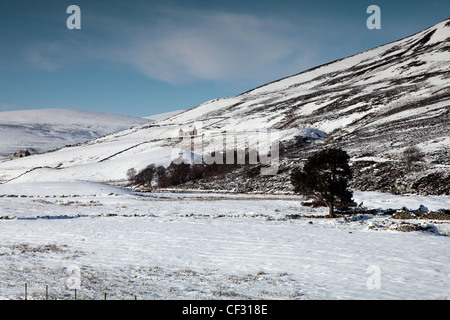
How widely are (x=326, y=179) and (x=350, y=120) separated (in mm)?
76977

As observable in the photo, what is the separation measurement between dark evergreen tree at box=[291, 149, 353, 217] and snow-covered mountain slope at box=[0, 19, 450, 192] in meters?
24.6

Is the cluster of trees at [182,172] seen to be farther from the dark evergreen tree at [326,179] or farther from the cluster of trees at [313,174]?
the dark evergreen tree at [326,179]

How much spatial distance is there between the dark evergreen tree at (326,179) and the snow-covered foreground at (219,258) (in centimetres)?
294

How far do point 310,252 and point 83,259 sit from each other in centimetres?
1214

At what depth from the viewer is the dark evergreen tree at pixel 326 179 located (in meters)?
33.3

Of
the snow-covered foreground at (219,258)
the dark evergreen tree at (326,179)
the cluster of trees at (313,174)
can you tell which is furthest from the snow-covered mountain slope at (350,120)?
the snow-covered foreground at (219,258)

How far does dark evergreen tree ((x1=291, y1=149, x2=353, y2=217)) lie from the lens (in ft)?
109

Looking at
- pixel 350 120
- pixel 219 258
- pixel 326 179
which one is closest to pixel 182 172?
pixel 350 120

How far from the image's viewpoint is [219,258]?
1791 centimetres

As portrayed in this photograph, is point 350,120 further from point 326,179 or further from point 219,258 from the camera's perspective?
point 219,258

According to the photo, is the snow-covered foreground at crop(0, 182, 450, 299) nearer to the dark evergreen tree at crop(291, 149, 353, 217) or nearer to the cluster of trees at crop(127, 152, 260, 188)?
the dark evergreen tree at crop(291, 149, 353, 217)

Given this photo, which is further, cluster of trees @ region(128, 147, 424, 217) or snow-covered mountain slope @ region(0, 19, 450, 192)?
snow-covered mountain slope @ region(0, 19, 450, 192)

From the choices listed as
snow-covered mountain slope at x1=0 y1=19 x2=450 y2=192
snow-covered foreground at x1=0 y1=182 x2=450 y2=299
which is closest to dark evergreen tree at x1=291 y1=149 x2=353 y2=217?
snow-covered foreground at x1=0 y1=182 x2=450 y2=299

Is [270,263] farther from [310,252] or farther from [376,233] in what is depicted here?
[376,233]
